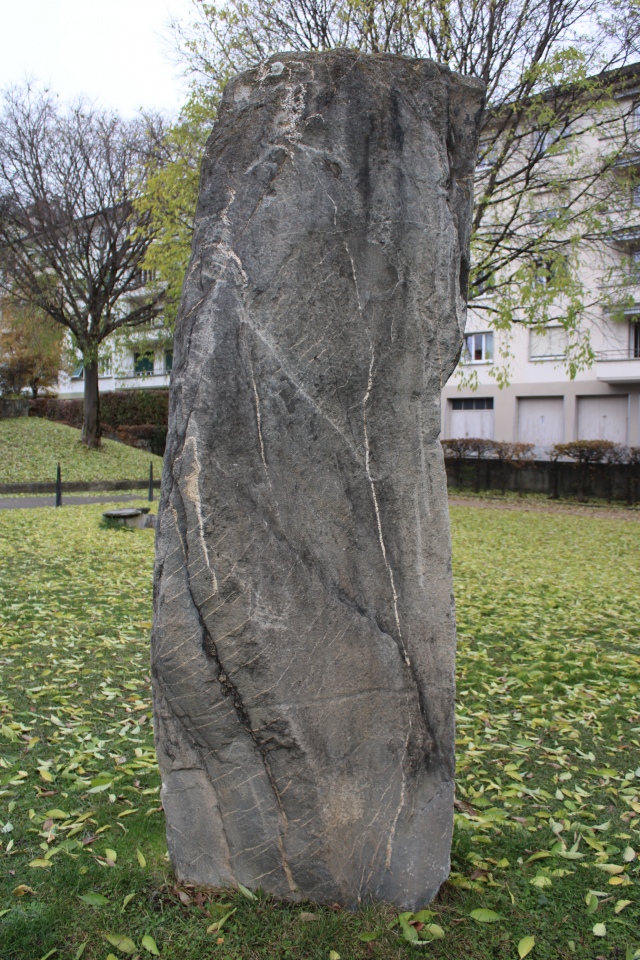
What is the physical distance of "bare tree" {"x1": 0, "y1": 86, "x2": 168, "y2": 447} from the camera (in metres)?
23.9

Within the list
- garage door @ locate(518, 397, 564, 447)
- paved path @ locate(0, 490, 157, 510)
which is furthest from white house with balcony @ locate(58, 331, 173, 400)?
paved path @ locate(0, 490, 157, 510)

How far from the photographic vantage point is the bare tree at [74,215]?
2394 centimetres

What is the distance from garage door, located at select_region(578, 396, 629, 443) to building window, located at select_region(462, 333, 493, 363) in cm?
453

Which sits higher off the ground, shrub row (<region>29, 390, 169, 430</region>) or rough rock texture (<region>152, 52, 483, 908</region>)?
shrub row (<region>29, 390, 169, 430</region>)

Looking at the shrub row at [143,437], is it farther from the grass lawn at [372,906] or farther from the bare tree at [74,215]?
the grass lawn at [372,906]

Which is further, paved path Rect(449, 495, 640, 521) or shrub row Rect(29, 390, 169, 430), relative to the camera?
shrub row Rect(29, 390, 169, 430)

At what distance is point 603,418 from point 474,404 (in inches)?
224

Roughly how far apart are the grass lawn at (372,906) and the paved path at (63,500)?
9848 millimetres

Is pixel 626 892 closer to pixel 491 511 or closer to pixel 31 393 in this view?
pixel 491 511

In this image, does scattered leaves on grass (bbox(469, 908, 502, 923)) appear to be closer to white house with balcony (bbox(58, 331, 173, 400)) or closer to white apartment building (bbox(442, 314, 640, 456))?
white apartment building (bbox(442, 314, 640, 456))

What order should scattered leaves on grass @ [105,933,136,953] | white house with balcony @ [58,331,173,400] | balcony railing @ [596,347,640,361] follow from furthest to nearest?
white house with balcony @ [58,331,173,400]
balcony railing @ [596,347,640,361]
scattered leaves on grass @ [105,933,136,953]

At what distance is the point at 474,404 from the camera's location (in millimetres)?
34469

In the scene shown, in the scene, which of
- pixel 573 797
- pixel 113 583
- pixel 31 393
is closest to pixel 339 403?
pixel 573 797

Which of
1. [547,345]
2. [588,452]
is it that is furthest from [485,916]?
[547,345]
